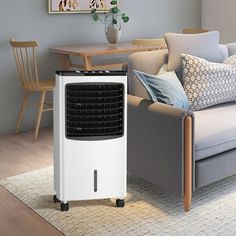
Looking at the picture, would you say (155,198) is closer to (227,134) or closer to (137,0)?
(227,134)

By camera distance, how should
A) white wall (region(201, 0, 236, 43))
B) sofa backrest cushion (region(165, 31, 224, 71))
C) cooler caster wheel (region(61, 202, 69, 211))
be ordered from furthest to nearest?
white wall (region(201, 0, 236, 43)) < sofa backrest cushion (region(165, 31, 224, 71)) < cooler caster wheel (region(61, 202, 69, 211))

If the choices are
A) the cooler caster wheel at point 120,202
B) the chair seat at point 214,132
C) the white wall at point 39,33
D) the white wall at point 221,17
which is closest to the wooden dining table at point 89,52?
the white wall at point 39,33

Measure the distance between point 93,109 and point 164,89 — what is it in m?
0.56

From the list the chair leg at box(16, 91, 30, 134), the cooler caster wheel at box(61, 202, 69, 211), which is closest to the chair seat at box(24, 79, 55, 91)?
the chair leg at box(16, 91, 30, 134)

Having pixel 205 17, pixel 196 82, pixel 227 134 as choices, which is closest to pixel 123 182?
pixel 227 134

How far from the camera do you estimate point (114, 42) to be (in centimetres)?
475

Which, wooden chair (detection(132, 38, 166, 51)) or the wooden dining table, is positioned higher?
wooden chair (detection(132, 38, 166, 51))

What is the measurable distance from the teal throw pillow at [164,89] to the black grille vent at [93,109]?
0.27 metres

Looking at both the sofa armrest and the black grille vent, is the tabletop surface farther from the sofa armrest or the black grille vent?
the black grille vent

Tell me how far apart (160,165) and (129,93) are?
0.66 meters

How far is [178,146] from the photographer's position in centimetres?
268

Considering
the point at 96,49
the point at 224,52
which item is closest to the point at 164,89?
the point at 224,52

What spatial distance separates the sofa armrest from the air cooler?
18cm

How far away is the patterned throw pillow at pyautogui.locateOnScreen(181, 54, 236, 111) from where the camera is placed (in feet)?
10.7
